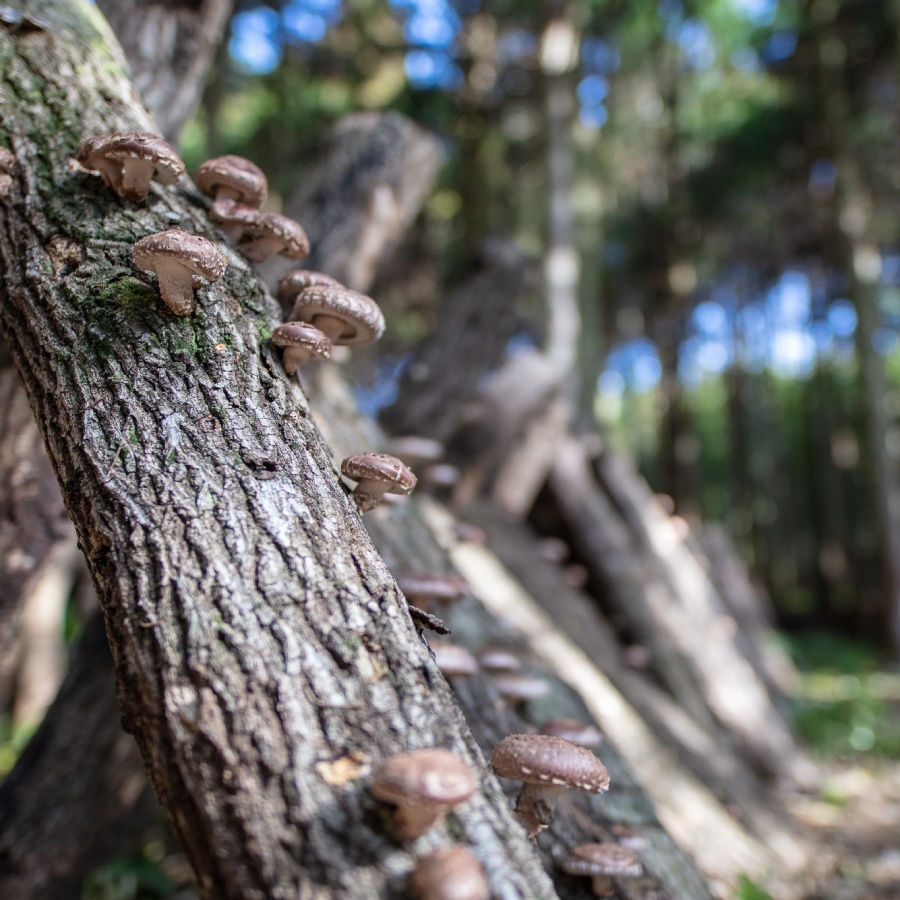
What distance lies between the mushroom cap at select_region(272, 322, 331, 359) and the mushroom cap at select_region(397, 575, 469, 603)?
1353 millimetres

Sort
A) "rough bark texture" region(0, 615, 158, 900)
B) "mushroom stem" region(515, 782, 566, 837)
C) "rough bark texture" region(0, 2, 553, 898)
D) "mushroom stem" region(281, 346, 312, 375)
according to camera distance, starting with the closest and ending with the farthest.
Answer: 1. "rough bark texture" region(0, 2, 553, 898)
2. "mushroom stem" region(515, 782, 566, 837)
3. "mushroom stem" region(281, 346, 312, 375)
4. "rough bark texture" region(0, 615, 158, 900)

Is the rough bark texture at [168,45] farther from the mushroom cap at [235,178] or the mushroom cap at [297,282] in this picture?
the mushroom cap at [297,282]

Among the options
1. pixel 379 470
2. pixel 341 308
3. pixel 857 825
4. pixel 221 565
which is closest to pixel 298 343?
pixel 341 308

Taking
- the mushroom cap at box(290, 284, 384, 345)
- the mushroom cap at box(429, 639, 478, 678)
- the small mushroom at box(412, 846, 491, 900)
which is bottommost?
the mushroom cap at box(429, 639, 478, 678)

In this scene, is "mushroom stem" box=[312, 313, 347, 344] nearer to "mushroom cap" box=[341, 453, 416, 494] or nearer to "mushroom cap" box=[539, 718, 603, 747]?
"mushroom cap" box=[341, 453, 416, 494]

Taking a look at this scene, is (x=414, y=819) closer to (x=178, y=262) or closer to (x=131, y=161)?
(x=178, y=262)

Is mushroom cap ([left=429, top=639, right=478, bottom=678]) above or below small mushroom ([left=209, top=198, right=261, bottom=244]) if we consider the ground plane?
below

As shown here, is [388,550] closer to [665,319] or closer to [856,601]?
[665,319]

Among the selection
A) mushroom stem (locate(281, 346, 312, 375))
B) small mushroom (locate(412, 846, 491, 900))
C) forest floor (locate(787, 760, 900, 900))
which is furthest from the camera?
forest floor (locate(787, 760, 900, 900))

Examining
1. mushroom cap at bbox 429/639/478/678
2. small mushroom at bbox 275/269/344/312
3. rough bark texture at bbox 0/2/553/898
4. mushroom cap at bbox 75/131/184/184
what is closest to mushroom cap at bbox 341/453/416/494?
rough bark texture at bbox 0/2/553/898

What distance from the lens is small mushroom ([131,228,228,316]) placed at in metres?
2.12

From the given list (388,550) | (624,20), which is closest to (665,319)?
(624,20)

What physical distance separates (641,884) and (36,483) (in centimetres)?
321

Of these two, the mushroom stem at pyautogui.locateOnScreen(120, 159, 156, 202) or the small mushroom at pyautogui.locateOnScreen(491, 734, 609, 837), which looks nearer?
the small mushroom at pyautogui.locateOnScreen(491, 734, 609, 837)
